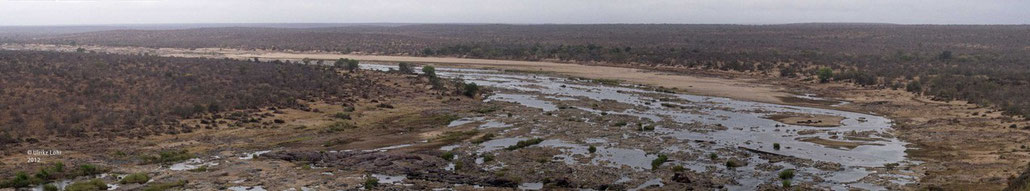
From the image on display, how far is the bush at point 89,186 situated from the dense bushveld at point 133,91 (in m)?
7.74

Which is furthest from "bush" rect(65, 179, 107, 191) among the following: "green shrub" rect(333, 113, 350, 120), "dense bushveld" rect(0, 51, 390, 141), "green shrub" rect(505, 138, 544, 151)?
"green shrub" rect(333, 113, 350, 120)

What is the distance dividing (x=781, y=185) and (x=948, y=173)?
229 inches

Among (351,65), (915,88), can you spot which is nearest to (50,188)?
(351,65)

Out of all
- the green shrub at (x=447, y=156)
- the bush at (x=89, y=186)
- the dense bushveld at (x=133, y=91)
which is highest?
the dense bushveld at (x=133, y=91)

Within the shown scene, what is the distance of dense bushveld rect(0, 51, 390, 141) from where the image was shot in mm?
31266

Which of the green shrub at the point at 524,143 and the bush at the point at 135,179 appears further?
the green shrub at the point at 524,143

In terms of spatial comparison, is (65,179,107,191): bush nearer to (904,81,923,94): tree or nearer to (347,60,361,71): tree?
(347,60,361,71): tree

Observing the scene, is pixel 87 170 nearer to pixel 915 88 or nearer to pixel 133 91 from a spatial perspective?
pixel 133 91

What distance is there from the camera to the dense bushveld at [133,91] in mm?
31266

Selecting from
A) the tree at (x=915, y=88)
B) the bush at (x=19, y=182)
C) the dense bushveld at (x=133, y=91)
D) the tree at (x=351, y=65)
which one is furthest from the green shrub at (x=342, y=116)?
the tree at (x=915, y=88)

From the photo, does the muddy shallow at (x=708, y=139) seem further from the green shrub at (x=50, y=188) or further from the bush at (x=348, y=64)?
the bush at (x=348, y=64)

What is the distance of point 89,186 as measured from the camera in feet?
69.2

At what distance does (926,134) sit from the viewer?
108 ft

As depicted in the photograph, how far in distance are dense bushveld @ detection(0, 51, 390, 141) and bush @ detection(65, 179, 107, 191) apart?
7.74m
